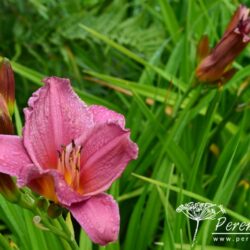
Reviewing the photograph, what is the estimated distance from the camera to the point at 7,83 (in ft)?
2.62

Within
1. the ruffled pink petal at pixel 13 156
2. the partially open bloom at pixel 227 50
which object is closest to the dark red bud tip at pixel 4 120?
the ruffled pink petal at pixel 13 156

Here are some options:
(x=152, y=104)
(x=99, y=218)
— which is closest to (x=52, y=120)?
(x=99, y=218)

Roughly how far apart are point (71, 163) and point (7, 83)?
148 millimetres

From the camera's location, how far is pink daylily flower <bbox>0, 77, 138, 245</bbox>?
2.18 ft

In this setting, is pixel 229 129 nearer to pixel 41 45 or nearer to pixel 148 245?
pixel 148 245

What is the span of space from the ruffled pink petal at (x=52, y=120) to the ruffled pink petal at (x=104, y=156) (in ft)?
0.09

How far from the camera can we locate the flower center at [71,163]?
2.37ft

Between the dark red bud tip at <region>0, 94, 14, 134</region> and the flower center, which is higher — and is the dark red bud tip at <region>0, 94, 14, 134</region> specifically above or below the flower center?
above

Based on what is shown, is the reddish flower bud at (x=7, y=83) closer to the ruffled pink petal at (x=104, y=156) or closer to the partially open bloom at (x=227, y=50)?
the ruffled pink petal at (x=104, y=156)

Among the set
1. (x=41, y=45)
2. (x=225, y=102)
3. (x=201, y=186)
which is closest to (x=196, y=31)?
(x=225, y=102)

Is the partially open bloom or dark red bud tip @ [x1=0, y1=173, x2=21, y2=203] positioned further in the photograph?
the partially open bloom

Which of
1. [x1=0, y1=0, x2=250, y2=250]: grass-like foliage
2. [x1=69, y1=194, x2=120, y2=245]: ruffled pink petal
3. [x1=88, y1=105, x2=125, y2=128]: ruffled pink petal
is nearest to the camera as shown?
[x1=69, y1=194, x2=120, y2=245]: ruffled pink petal

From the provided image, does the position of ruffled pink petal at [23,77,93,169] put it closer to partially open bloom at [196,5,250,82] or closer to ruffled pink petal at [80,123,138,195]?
ruffled pink petal at [80,123,138,195]

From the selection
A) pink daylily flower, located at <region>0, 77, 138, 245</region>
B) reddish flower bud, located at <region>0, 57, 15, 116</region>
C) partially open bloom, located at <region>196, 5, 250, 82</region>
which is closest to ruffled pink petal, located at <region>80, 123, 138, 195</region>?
pink daylily flower, located at <region>0, 77, 138, 245</region>
